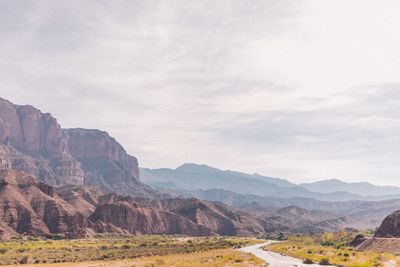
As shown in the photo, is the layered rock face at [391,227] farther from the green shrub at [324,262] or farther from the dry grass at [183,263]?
the green shrub at [324,262]

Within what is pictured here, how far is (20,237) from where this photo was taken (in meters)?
163

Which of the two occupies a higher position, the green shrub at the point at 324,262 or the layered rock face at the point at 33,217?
the layered rock face at the point at 33,217

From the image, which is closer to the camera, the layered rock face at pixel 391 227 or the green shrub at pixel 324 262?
the green shrub at pixel 324 262

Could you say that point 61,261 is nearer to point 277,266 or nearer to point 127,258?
point 127,258

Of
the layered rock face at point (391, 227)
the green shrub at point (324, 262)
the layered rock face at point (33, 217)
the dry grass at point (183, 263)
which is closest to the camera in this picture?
the dry grass at point (183, 263)

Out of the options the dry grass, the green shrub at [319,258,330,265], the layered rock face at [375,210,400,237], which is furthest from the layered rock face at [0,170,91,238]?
the green shrub at [319,258,330,265]

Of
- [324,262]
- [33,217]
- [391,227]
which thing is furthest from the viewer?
[33,217]

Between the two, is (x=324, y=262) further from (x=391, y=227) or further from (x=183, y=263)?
(x=391, y=227)

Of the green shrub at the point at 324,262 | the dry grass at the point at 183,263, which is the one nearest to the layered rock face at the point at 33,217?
the dry grass at the point at 183,263

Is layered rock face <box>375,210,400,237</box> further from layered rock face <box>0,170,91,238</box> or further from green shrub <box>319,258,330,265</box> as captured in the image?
layered rock face <box>0,170,91,238</box>

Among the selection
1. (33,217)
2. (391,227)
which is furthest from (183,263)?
(33,217)

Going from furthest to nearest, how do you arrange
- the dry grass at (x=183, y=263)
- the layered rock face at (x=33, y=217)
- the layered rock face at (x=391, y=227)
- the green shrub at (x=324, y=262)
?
the layered rock face at (x=33, y=217), the layered rock face at (x=391, y=227), the green shrub at (x=324, y=262), the dry grass at (x=183, y=263)

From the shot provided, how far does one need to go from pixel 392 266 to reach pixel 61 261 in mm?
52541

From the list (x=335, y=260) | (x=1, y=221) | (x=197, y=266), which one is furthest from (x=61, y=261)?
(x=1, y=221)
